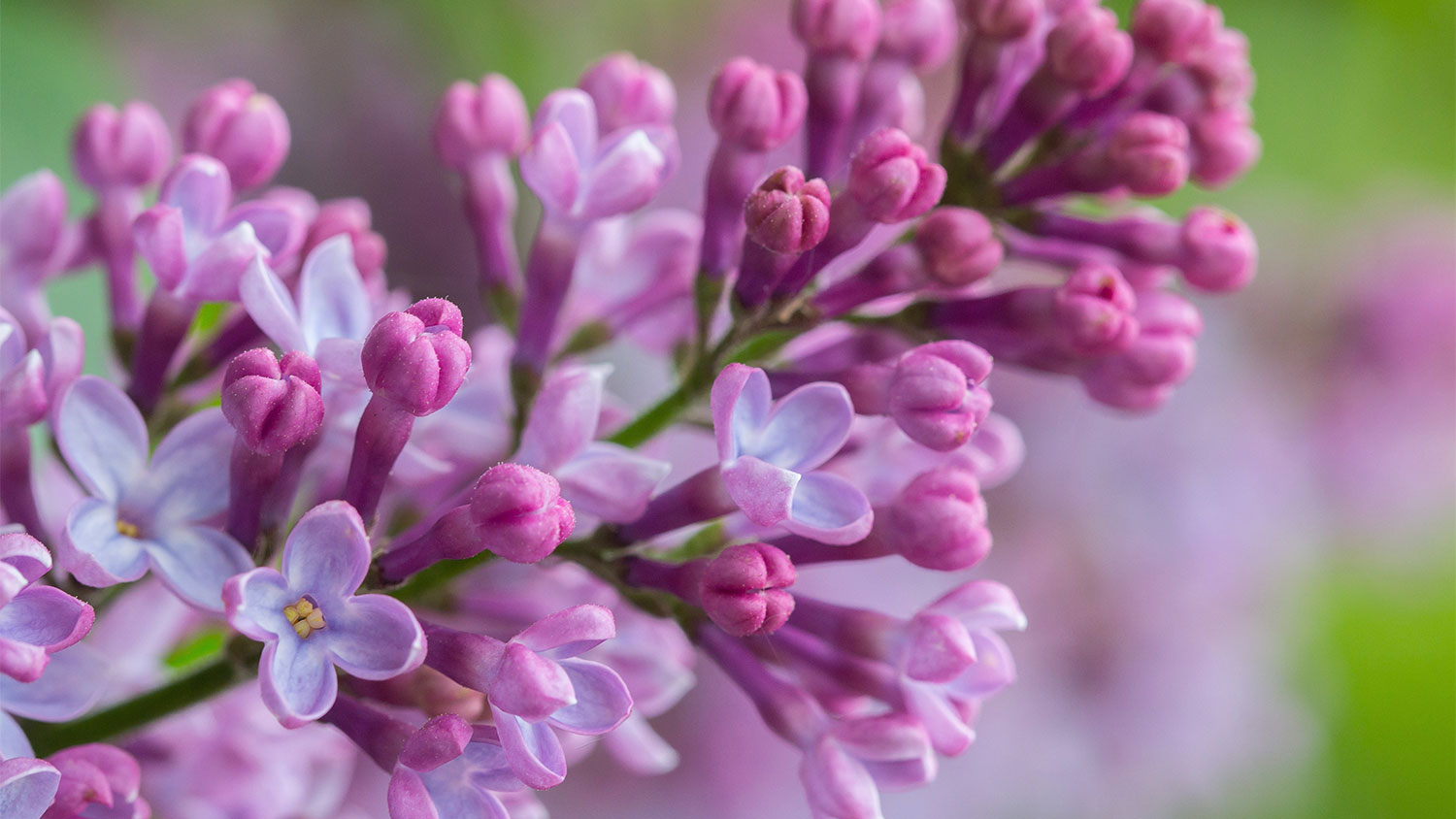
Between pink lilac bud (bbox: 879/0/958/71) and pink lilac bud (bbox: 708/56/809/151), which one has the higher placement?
pink lilac bud (bbox: 879/0/958/71)

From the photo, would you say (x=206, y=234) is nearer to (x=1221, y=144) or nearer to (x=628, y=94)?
(x=628, y=94)

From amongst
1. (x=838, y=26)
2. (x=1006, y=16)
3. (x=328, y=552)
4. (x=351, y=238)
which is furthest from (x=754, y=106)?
(x=328, y=552)

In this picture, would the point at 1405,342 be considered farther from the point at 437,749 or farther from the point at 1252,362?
the point at 437,749

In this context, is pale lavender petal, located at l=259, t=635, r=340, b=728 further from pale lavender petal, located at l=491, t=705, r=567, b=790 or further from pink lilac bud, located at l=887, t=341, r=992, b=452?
pink lilac bud, located at l=887, t=341, r=992, b=452

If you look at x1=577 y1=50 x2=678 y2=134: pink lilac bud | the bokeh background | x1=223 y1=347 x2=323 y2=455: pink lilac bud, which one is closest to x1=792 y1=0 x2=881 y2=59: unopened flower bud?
x1=577 y1=50 x2=678 y2=134: pink lilac bud

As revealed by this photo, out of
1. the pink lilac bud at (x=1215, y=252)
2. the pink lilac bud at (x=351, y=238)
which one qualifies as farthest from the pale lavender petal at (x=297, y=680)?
the pink lilac bud at (x=1215, y=252)
